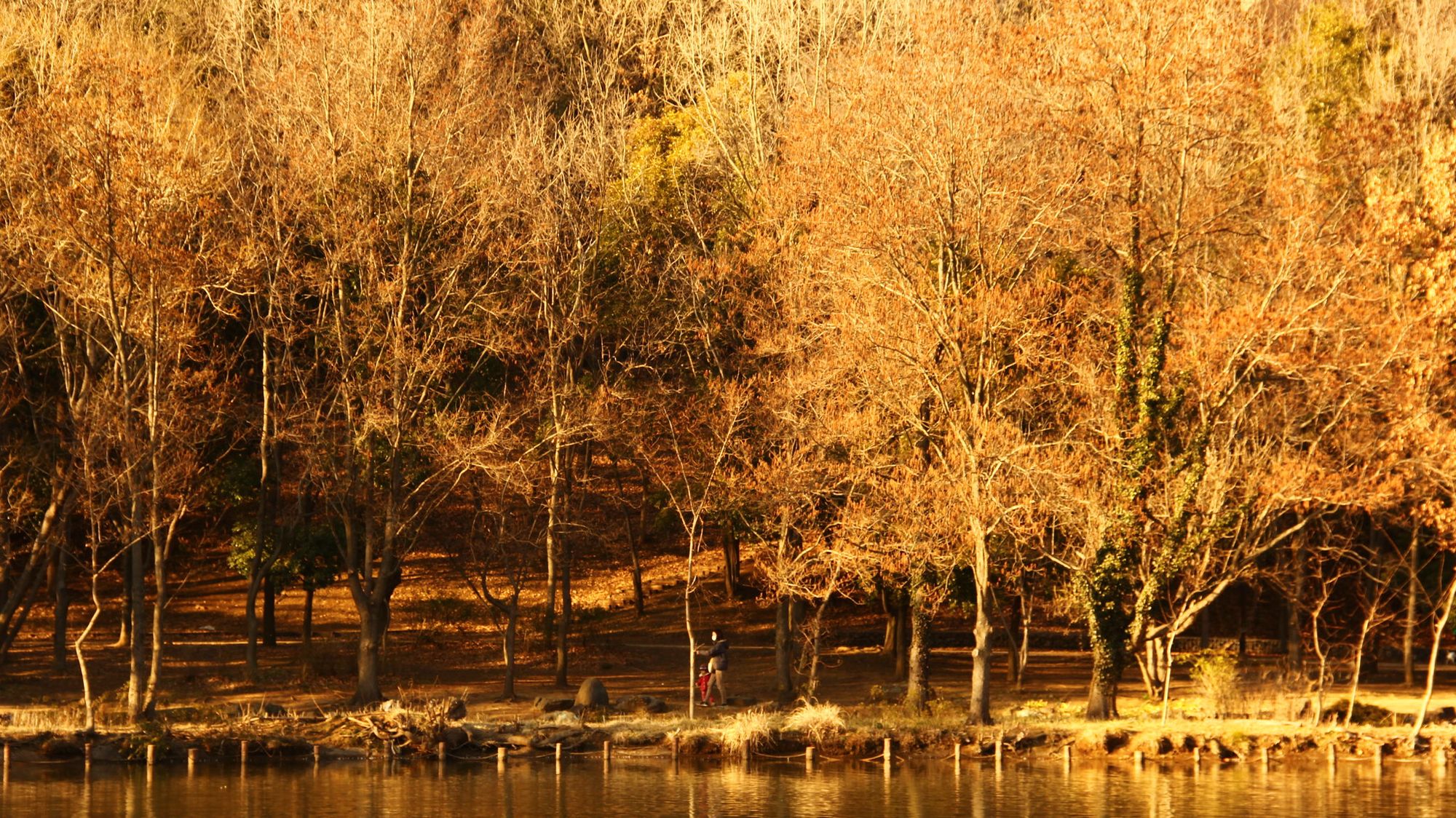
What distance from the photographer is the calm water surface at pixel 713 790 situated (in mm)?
26656

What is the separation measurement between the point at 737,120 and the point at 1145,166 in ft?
65.6

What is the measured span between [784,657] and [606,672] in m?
7.86

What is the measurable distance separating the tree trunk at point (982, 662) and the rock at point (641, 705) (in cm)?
784

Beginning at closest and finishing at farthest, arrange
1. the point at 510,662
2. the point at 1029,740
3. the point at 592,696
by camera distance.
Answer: the point at 1029,740
the point at 592,696
the point at 510,662

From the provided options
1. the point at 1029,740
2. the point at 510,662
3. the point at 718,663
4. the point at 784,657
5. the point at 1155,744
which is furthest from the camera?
the point at 784,657

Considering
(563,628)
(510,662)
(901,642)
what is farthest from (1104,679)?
(563,628)

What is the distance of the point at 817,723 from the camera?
33.5m

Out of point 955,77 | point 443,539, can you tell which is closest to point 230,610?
point 443,539

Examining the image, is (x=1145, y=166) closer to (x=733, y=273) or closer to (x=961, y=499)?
(x=961, y=499)

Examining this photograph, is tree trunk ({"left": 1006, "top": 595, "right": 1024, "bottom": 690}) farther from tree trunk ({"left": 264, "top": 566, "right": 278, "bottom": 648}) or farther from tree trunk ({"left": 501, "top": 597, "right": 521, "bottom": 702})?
tree trunk ({"left": 264, "top": 566, "right": 278, "bottom": 648})

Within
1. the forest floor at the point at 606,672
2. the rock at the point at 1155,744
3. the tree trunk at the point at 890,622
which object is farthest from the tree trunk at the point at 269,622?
the rock at the point at 1155,744

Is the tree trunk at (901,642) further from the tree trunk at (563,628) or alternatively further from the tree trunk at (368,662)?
the tree trunk at (368,662)

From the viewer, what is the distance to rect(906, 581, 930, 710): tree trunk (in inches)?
1470

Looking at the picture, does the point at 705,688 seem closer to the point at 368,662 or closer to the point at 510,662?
the point at 510,662
